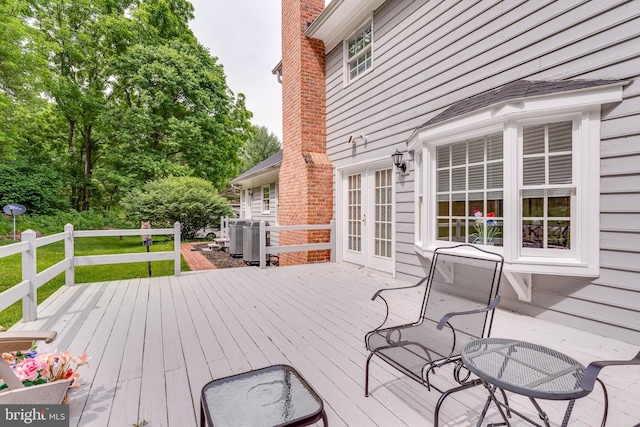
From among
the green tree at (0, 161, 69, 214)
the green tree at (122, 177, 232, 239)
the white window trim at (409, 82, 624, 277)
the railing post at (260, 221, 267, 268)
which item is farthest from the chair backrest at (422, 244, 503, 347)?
the green tree at (0, 161, 69, 214)

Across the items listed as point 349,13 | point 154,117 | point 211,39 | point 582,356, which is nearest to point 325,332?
point 582,356

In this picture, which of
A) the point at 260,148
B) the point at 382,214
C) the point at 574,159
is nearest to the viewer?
the point at 574,159

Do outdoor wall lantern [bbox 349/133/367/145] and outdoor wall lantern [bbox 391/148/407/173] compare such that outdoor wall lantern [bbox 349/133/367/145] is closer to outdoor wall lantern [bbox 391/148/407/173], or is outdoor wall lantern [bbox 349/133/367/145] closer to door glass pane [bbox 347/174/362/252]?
door glass pane [bbox 347/174/362/252]

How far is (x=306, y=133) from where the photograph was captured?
760 centimetres

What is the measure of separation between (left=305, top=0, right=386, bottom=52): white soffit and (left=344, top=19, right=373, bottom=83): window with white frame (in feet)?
0.55

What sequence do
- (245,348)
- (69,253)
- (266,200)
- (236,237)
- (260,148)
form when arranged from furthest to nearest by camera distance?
(260,148)
(266,200)
(236,237)
(69,253)
(245,348)

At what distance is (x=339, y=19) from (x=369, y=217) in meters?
4.37

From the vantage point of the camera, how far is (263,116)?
36.0m

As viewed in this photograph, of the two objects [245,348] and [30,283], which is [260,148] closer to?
[30,283]

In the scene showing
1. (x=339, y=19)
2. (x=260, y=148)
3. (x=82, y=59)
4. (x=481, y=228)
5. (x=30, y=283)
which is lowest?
(x=30, y=283)

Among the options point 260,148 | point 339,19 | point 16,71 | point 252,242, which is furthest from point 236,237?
point 260,148

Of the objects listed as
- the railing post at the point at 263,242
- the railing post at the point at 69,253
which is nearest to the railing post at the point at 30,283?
the railing post at the point at 69,253

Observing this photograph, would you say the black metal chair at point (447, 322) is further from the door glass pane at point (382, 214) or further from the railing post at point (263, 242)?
the railing post at point (263, 242)

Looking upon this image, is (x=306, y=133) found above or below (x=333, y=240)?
above
